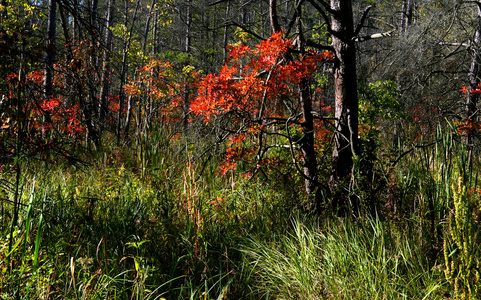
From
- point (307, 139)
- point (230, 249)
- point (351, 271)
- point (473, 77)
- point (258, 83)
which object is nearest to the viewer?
point (351, 271)

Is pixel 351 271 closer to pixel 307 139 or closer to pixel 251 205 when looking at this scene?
pixel 251 205

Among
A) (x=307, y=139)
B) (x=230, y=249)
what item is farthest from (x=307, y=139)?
(x=230, y=249)

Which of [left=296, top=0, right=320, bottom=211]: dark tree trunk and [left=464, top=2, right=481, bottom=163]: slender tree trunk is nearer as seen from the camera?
[left=296, top=0, right=320, bottom=211]: dark tree trunk

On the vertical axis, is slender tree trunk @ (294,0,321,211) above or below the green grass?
above

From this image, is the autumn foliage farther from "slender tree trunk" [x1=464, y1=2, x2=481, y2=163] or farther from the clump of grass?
"slender tree trunk" [x1=464, y1=2, x2=481, y2=163]

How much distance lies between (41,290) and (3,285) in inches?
7.8

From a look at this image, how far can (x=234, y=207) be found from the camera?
363cm

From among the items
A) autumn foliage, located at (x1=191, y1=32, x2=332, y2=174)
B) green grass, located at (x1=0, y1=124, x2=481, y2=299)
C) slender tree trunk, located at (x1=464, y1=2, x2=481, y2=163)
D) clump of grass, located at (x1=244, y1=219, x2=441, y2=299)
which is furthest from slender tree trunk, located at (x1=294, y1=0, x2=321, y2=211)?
slender tree trunk, located at (x1=464, y1=2, x2=481, y2=163)

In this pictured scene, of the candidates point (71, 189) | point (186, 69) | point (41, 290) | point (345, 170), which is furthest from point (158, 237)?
point (186, 69)

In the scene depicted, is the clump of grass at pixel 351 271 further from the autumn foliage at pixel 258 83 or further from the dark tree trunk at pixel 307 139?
the autumn foliage at pixel 258 83

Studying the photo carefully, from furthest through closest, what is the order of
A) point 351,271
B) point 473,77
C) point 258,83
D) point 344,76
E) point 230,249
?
point 473,77 → point 258,83 → point 344,76 → point 230,249 → point 351,271

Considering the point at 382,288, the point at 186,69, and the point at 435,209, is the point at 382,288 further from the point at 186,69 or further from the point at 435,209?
the point at 186,69

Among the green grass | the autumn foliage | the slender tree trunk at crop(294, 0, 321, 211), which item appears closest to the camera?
the green grass

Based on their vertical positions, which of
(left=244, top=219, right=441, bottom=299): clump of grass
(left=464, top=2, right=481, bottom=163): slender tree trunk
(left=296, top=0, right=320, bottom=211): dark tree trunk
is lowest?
(left=244, top=219, right=441, bottom=299): clump of grass
